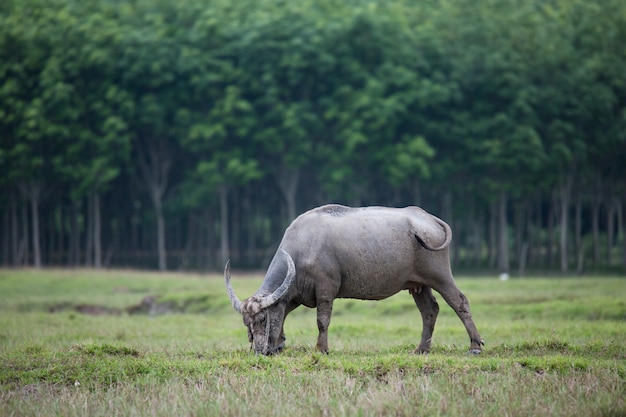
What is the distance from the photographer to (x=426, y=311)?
1412 centimetres

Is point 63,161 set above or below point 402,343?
above

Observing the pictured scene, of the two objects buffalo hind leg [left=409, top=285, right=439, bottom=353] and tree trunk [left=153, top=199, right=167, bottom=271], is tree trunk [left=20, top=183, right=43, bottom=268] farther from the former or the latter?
buffalo hind leg [left=409, top=285, right=439, bottom=353]

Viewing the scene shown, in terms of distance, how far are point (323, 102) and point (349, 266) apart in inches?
1182

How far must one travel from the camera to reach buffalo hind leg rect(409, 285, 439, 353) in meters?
13.8

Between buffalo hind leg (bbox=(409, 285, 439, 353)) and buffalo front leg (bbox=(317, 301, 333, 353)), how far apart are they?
1461 mm

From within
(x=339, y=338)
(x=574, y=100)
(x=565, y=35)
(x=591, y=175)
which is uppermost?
(x=565, y=35)

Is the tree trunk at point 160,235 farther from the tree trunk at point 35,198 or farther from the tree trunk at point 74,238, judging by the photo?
the tree trunk at point 35,198

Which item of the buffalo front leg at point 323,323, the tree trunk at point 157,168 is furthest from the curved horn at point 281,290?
the tree trunk at point 157,168

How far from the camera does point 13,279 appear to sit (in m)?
33.3

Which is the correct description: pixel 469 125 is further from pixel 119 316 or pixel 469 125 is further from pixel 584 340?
pixel 584 340

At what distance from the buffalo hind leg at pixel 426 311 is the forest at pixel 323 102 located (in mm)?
26823

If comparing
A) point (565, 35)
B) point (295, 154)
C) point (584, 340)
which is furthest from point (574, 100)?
point (584, 340)

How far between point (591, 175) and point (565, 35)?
6.80 meters

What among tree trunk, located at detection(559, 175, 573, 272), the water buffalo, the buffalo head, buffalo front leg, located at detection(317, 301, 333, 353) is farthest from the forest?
the buffalo head
